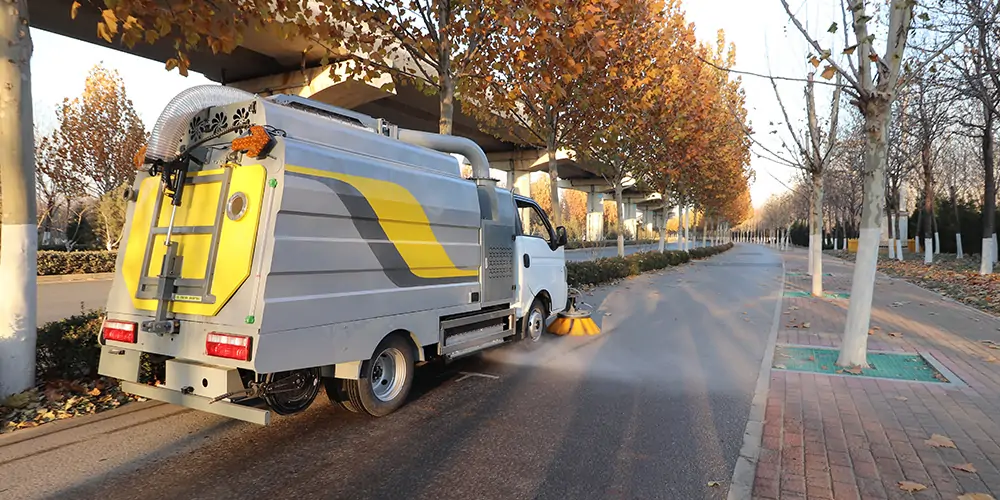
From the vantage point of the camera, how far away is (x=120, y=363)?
14.7ft

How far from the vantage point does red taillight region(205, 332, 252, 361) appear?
12.6ft

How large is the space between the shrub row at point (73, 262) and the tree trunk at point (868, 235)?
22.2m

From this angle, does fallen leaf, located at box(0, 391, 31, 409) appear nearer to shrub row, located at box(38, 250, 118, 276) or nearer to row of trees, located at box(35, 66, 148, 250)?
shrub row, located at box(38, 250, 118, 276)

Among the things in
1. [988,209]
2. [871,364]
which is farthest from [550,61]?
[988,209]

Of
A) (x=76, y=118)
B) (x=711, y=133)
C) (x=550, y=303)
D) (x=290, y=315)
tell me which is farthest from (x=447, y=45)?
(x=76, y=118)

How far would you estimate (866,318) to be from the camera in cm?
632

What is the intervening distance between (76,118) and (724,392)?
3158 centimetres

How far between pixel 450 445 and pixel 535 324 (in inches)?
161

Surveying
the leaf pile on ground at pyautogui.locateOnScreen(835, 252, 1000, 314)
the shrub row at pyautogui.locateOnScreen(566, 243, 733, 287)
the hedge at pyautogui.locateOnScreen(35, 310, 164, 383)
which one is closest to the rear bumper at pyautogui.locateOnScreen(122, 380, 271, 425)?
the hedge at pyautogui.locateOnScreen(35, 310, 164, 383)

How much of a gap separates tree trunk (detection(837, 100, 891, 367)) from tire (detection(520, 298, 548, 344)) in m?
3.96

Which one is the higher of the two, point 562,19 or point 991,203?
point 562,19

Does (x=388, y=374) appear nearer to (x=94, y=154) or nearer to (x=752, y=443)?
(x=752, y=443)

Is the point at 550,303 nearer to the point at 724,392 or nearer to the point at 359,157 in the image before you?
the point at 724,392

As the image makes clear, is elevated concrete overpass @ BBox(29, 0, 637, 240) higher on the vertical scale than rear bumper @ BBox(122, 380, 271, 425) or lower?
higher
